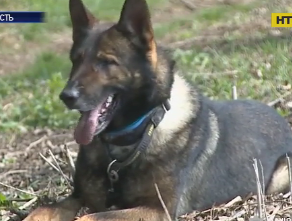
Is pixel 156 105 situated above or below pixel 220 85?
above

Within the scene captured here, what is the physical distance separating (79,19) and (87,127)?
809 mm

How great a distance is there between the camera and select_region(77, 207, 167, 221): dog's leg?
4.64 metres

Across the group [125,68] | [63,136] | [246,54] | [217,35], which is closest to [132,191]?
[125,68]

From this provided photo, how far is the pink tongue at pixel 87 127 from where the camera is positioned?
4726mm

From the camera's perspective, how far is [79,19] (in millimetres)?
5098

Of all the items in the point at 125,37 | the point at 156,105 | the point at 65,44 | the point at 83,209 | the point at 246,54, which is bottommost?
the point at 65,44

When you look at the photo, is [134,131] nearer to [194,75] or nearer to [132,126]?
[132,126]

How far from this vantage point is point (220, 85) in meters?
8.80

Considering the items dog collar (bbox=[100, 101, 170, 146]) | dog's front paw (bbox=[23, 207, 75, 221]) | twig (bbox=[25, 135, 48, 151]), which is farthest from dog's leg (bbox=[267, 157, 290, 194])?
twig (bbox=[25, 135, 48, 151])

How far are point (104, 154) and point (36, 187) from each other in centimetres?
140

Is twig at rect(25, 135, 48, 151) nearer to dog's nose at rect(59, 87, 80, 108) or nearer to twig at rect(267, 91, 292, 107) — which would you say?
twig at rect(267, 91, 292, 107)

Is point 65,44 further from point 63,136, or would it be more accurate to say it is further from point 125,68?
point 125,68

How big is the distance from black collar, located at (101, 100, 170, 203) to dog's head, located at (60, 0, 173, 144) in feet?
0.19

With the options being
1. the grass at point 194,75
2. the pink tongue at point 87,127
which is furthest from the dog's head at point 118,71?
the grass at point 194,75
